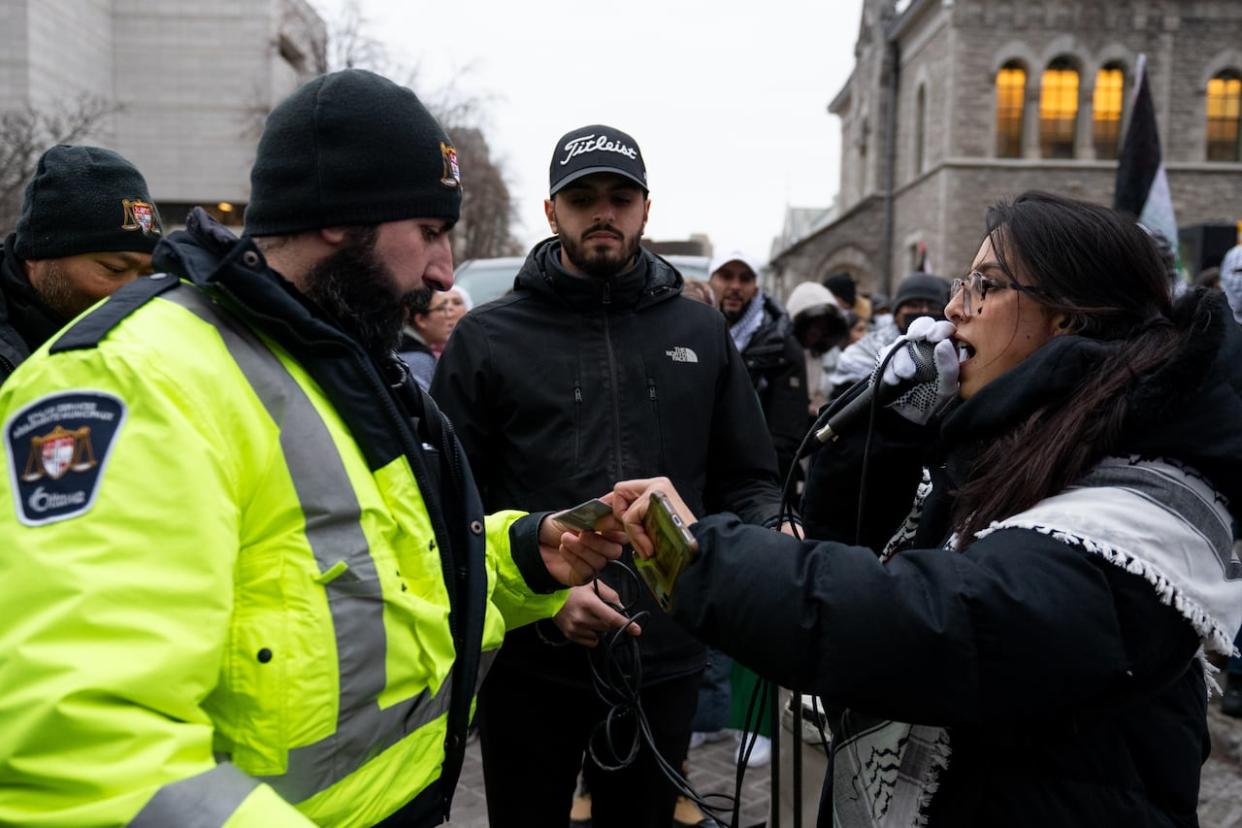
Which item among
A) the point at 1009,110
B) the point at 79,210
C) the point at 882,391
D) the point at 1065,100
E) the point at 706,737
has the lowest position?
the point at 706,737

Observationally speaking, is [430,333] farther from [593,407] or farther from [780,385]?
[593,407]

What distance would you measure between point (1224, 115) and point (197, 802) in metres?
32.1

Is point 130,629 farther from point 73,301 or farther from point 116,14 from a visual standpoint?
point 116,14

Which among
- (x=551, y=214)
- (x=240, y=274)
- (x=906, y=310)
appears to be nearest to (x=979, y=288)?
(x=240, y=274)

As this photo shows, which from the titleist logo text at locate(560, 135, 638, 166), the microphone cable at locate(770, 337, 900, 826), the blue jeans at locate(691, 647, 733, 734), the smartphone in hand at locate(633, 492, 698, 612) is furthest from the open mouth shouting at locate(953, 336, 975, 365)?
the blue jeans at locate(691, 647, 733, 734)

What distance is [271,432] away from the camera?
1427mm

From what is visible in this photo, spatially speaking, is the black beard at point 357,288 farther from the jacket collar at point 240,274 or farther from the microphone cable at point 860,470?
the microphone cable at point 860,470

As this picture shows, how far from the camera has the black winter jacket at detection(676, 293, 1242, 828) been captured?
4.73ft

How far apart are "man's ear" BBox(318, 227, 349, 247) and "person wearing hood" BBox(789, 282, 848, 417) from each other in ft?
20.8

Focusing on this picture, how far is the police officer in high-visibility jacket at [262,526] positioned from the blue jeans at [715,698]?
3182 mm

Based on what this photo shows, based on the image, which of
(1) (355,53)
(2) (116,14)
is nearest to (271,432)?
(1) (355,53)

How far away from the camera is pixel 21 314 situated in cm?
291

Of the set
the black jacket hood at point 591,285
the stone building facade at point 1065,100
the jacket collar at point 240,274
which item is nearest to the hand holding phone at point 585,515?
the jacket collar at point 240,274

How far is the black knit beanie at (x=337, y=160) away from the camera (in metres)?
1.64
